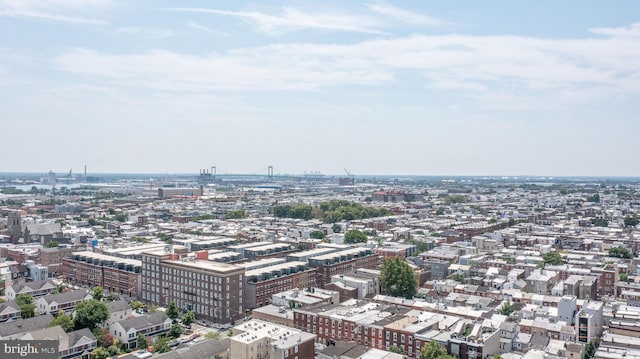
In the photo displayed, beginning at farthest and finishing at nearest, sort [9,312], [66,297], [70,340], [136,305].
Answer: [136,305]
[66,297]
[9,312]
[70,340]

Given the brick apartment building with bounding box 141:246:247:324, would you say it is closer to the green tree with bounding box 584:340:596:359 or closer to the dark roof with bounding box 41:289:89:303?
the dark roof with bounding box 41:289:89:303

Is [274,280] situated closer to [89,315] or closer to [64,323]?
[89,315]

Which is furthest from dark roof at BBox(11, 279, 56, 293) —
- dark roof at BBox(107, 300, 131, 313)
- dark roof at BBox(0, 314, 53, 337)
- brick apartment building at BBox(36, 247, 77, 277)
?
dark roof at BBox(107, 300, 131, 313)

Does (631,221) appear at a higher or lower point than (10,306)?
higher

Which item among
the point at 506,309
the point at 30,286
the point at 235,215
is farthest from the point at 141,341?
the point at 235,215

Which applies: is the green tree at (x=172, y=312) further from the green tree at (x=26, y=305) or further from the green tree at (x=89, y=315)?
the green tree at (x=26, y=305)

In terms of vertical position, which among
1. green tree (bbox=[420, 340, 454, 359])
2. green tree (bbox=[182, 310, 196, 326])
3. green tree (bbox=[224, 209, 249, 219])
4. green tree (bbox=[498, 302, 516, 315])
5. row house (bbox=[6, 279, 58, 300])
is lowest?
green tree (bbox=[182, 310, 196, 326])

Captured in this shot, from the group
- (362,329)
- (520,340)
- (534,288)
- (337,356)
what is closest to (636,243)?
(534,288)
